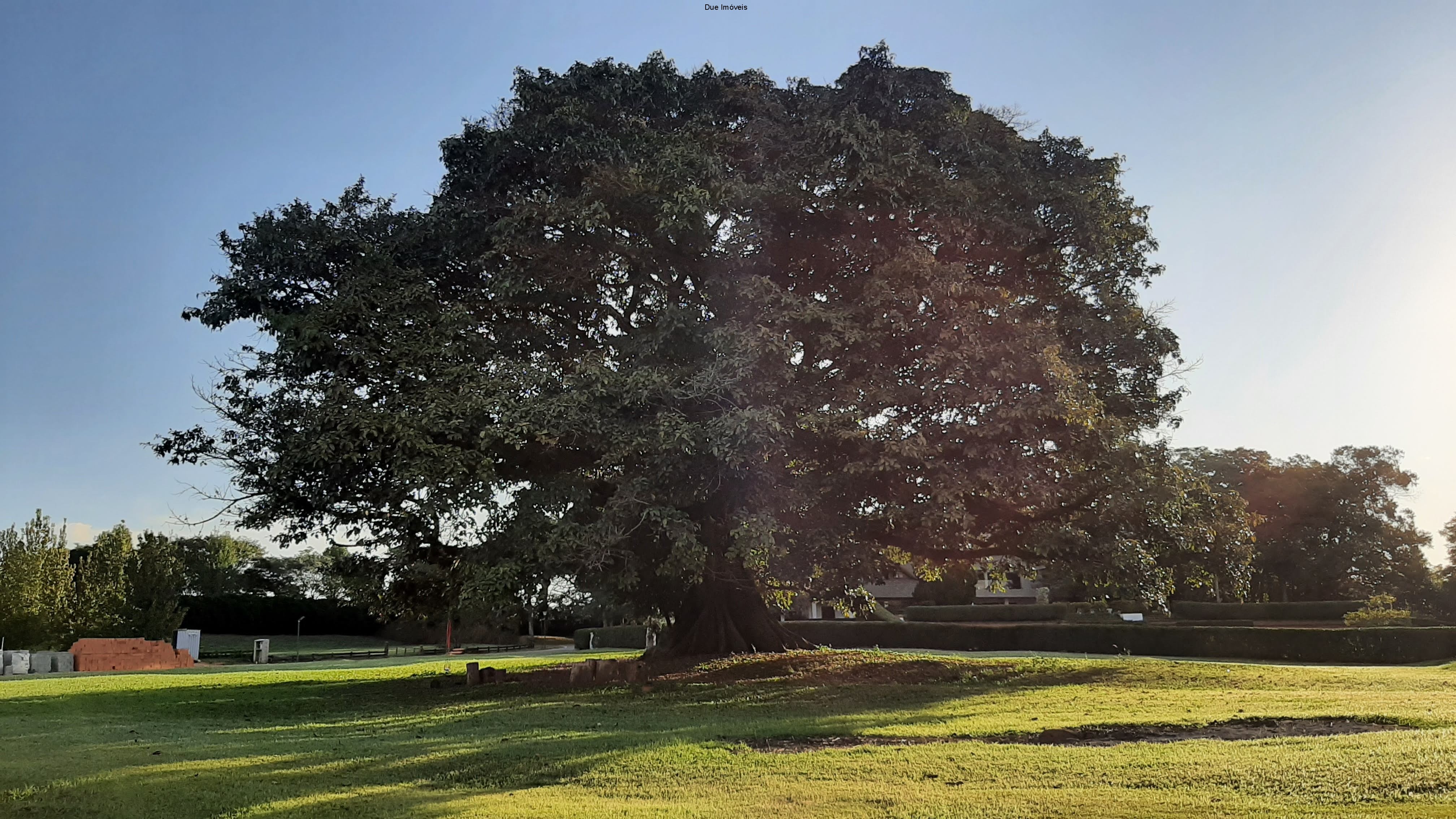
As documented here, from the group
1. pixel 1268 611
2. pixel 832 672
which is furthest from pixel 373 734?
pixel 1268 611

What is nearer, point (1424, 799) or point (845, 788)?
point (1424, 799)

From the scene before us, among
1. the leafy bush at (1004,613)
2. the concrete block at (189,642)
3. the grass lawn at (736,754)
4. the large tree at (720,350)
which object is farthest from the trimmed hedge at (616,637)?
the grass lawn at (736,754)

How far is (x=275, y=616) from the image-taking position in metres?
58.4

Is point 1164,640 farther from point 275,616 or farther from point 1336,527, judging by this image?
point 275,616

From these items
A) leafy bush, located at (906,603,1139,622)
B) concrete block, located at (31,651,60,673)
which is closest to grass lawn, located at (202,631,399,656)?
concrete block, located at (31,651,60,673)

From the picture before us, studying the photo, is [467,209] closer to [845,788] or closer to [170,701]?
[170,701]

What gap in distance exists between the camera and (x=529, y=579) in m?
16.8

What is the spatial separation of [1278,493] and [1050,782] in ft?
162

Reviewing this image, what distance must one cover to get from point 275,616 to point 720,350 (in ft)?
167

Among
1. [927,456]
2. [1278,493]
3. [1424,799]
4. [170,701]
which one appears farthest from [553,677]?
[1278,493]

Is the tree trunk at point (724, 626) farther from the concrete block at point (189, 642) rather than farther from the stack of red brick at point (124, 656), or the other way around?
the concrete block at point (189, 642)

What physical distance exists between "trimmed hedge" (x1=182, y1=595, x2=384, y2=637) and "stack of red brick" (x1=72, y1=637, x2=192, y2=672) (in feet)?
70.2

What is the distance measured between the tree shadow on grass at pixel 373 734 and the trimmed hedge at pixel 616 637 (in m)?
24.6

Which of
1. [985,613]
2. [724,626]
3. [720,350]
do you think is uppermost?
[720,350]
